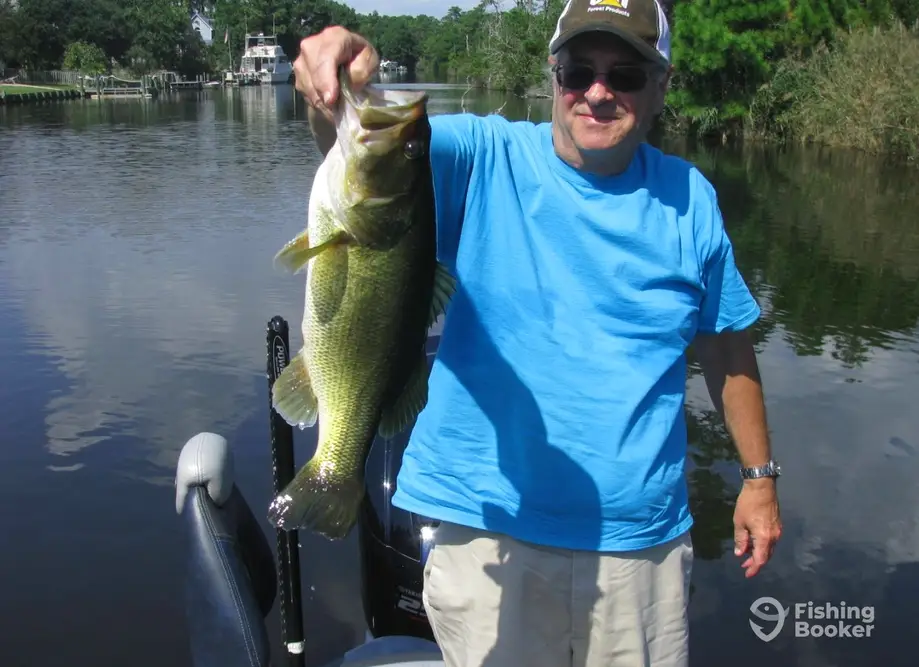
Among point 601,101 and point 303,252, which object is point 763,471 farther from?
point 303,252

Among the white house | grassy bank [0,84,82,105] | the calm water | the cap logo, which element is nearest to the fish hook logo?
the calm water

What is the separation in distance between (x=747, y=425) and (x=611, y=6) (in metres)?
1.43

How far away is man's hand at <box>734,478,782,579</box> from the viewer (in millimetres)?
2971

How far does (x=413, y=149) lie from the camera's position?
1979mm

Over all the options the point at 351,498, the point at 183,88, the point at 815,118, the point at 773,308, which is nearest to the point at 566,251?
the point at 351,498

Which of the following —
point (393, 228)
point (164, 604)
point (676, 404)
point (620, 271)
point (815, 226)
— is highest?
point (393, 228)

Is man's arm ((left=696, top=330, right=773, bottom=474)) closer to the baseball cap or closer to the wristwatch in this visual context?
the wristwatch

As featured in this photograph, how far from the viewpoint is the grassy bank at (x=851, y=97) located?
26.8 metres

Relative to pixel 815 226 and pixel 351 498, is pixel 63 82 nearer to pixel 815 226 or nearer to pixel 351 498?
pixel 815 226

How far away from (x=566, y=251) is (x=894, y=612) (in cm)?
424

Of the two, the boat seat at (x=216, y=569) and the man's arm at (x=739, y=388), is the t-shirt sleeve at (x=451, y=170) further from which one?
the boat seat at (x=216, y=569)

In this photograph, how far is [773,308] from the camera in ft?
39.2

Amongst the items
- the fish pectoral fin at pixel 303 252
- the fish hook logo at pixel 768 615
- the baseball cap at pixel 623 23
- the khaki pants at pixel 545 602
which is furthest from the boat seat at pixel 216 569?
the fish hook logo at pixel 768 615

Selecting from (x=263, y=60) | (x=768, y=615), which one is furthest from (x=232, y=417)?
(x=263, y=60)
